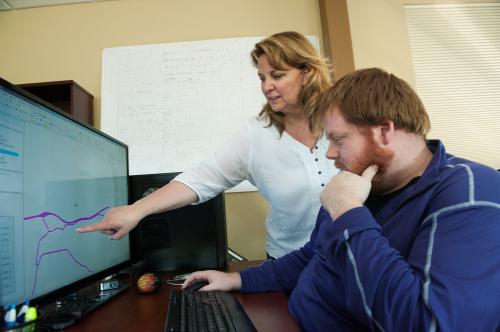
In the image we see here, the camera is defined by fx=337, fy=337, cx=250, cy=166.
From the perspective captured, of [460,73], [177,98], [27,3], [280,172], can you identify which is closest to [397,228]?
[280,172]

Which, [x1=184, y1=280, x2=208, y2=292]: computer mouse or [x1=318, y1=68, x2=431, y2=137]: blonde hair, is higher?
[x1=318, y1=68, x2=431, y2=137]: blonde hair

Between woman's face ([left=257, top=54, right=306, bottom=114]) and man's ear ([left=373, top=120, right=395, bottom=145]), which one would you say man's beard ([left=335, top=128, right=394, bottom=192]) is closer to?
man's ear ([left=373, top=120, right=395, bottom=145])

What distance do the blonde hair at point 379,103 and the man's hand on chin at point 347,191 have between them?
10 centimetres

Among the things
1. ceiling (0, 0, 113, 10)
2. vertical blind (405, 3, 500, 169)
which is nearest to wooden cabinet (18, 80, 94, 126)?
ceiling (0, 0, 113, 10)

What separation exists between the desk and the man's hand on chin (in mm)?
240

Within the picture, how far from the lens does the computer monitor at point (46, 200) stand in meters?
0.62

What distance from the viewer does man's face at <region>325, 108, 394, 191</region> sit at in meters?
0.66

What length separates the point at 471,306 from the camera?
1.47 feet

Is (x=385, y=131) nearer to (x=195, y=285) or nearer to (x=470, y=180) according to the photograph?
(x=470, y=180)

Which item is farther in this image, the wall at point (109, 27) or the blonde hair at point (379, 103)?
the wall at point (109, 27)

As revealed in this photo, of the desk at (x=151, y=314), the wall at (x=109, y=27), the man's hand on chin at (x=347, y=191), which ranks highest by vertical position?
the wall at (x=109, y=27)

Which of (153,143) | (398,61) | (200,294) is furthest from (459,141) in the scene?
(200,294)

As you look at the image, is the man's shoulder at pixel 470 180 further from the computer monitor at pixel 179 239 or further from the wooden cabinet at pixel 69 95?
the wooden cabinet at pixel 69 95

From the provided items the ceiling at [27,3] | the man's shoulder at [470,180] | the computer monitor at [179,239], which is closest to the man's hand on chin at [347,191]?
the man's shoulder at [470,180]
